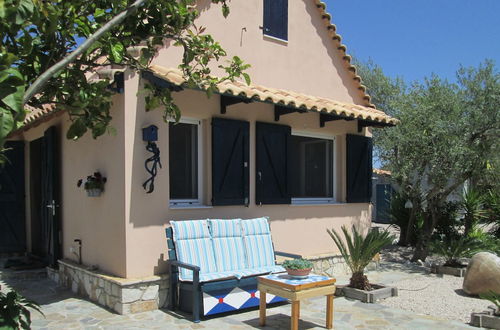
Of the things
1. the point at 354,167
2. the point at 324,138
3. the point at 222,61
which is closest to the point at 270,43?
the point at 222,61

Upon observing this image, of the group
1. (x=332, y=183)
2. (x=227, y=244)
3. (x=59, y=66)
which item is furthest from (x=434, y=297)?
(x=59, y=66)

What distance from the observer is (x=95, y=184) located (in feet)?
21.6

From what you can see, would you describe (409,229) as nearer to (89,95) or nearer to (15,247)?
(15,247)

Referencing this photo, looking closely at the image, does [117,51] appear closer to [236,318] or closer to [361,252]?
[236,318]

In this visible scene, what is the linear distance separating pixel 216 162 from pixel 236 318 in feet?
7.67

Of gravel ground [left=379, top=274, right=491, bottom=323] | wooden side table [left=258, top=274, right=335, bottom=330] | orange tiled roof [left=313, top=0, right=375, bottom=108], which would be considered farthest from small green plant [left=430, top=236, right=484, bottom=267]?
wooden side table [left=258, top=274, right=335, bottom=330]

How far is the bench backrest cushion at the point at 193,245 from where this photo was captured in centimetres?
615

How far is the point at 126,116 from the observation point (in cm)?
625

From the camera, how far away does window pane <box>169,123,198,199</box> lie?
7.06m

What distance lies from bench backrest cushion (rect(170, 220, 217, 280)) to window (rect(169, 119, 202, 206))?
752 mm

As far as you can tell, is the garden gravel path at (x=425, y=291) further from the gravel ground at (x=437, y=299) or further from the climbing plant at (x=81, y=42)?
the climbing plant at (x=81, y=42)

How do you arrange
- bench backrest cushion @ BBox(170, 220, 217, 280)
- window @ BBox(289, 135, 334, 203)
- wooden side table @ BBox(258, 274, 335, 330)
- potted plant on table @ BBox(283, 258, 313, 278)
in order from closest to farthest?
1. wooden side table @ BBox(258, 274, 335, 330)
2. potted plant on table @ BBox(283, 258, 313, 278)
3. bench backrest cushion @ BBox(170, 220, 217, 280)
4. window @ BBox(289, 135, 334, 203)

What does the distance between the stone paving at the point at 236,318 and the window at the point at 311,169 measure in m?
2.50

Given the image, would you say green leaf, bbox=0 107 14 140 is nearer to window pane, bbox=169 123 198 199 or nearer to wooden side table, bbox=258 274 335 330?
wooden side table, bbox=258 274 335 330
